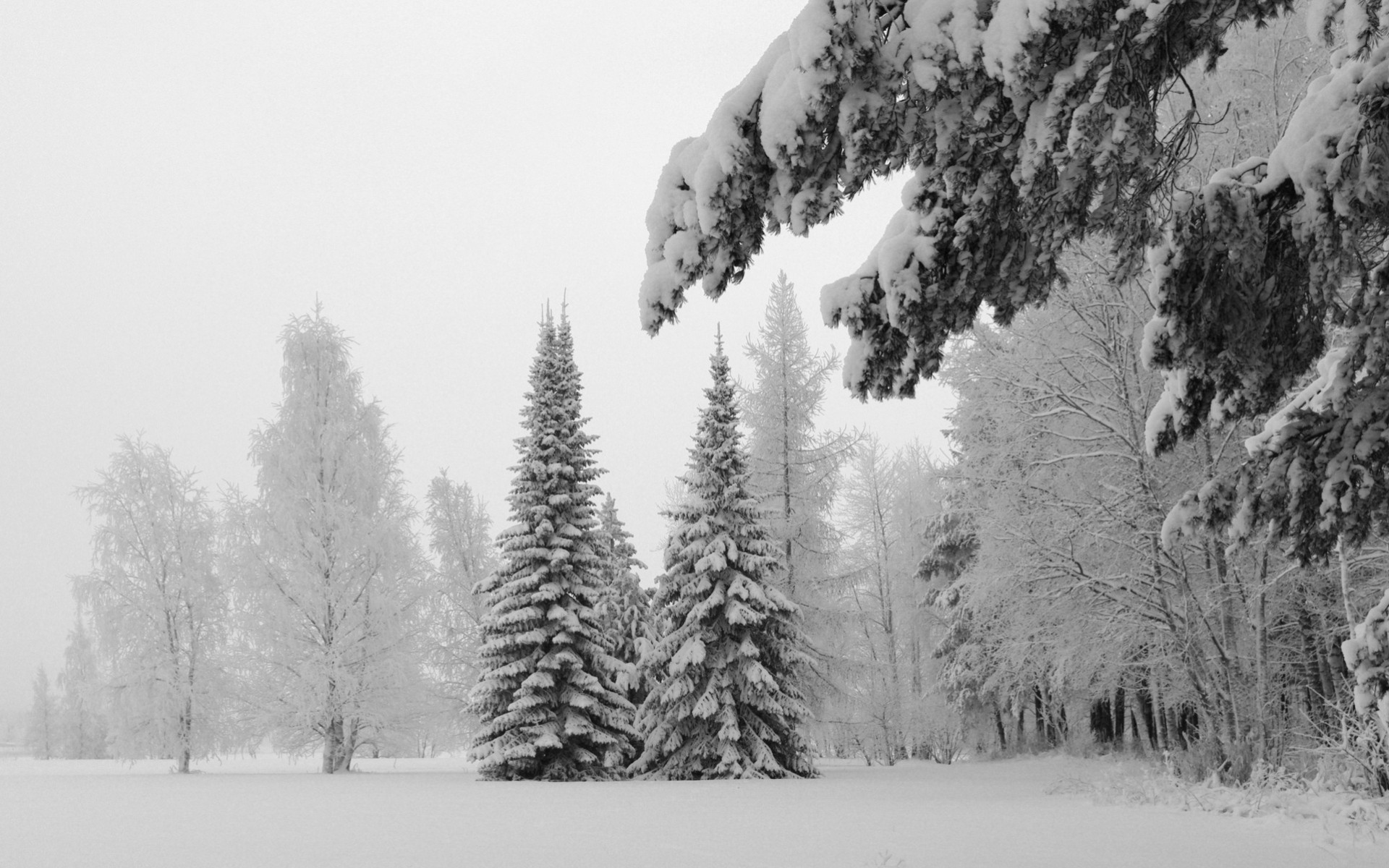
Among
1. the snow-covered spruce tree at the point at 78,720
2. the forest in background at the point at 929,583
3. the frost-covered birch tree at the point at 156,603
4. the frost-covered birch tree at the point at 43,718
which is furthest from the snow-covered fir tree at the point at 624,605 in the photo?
the frost-covered birch tree at the point at 43,718

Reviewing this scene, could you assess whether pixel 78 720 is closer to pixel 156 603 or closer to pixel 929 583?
pixel 156 603

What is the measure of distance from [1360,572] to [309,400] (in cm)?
2124

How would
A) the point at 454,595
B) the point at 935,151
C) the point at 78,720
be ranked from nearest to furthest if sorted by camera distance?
1. the point at 935,151
2. the point at 454,595
3. the point at 78,720

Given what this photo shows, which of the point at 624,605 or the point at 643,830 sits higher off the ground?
the point at 624,605

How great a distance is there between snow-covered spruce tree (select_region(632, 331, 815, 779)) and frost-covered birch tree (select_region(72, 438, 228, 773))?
11.1 m

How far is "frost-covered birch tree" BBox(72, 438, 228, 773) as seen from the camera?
864 inches

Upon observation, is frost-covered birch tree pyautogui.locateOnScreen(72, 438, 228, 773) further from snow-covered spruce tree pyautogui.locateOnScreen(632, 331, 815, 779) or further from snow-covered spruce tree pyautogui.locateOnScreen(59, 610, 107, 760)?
snow-covered spruce tree pyautogui.locateOnScreen(59, 610, 107, 760)

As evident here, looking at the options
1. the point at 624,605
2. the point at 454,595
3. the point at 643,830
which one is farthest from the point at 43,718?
the point at 643,830

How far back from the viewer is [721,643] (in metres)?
19.4

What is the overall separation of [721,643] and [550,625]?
140 inches

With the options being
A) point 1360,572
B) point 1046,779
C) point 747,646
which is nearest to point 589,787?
point 747,646

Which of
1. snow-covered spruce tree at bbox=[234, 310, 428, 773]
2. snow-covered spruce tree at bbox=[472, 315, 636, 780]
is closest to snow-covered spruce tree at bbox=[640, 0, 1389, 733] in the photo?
snow-covered spruce tree at bbox=[472, 315, 636, 780]

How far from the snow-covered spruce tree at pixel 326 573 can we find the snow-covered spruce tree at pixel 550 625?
2.96 meters

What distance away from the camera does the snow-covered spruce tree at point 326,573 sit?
843 inches
